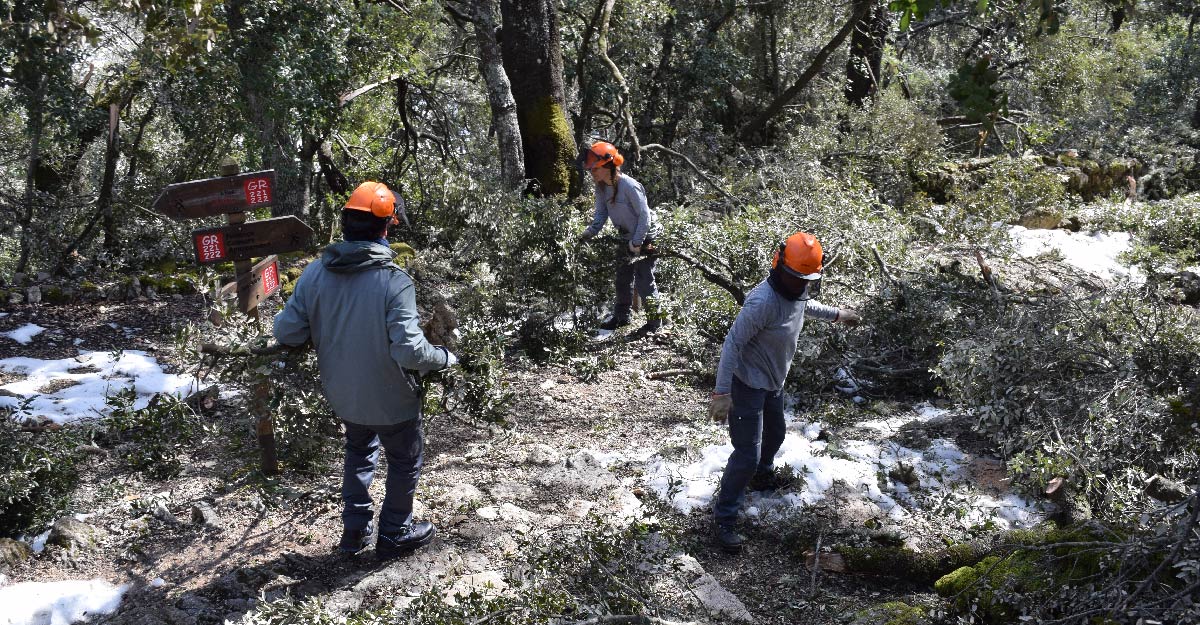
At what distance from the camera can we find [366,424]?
161 inches

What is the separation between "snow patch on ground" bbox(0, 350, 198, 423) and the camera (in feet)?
19.3

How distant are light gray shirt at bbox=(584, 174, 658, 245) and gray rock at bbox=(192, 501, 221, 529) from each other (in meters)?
3.95

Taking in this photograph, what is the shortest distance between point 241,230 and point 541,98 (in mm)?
5144

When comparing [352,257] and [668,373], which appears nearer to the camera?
[352,257]

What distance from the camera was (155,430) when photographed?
5.14m

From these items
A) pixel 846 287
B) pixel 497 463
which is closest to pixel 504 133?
pixel 846 287

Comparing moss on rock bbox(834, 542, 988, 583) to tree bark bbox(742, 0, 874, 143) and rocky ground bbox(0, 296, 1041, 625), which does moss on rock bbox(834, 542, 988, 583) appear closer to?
rocky ground bbox(0, 296, 1041, 625)

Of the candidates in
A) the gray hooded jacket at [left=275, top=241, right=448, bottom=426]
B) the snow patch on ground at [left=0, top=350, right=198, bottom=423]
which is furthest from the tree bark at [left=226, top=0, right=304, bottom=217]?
the gray hooded jacket at [left=275, top=241, right=448, bottom=426]

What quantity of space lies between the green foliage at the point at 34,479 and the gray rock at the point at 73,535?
0.15 m

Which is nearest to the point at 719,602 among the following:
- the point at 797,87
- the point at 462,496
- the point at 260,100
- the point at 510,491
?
the point at 510,491

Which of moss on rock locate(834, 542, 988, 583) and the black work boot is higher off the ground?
the black work boot

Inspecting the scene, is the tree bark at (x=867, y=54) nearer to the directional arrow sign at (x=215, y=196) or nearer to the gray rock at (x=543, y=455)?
the gray rock at (x=543, y=455)

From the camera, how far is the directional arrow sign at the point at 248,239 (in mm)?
4977

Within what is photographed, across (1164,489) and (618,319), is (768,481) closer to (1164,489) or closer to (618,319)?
(1164,489)
